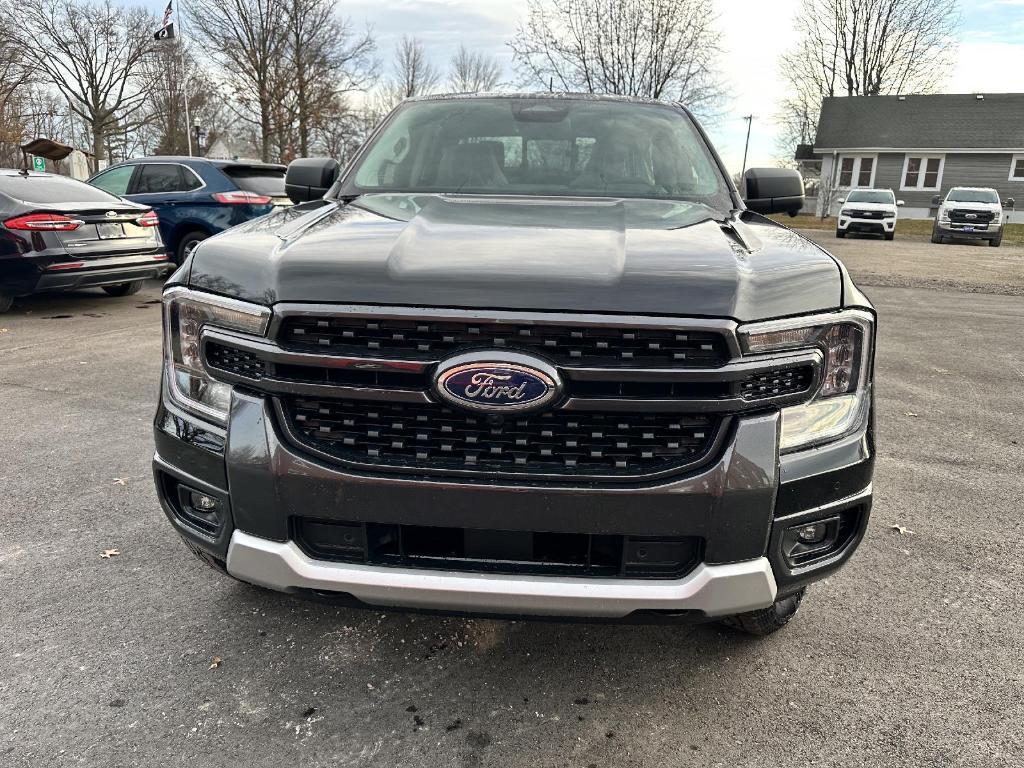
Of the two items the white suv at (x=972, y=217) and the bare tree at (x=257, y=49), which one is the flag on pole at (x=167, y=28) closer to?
the bare tree at (x=257, y=49)

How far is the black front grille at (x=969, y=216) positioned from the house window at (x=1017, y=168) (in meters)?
19.5

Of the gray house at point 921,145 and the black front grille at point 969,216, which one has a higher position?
the gray house at point 921,145

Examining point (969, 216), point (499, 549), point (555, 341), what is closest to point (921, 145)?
point (969, 216)

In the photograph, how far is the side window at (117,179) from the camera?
34.3 ft

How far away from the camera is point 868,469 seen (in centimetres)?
196

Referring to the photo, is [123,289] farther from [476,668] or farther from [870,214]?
[870,214]

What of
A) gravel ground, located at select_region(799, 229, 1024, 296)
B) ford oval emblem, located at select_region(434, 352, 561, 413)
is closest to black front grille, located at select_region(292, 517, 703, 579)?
ford oval emblem, located at select_region(434, 352, 561, 413)

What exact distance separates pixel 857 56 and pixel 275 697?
52.6 m

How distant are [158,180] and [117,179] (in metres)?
0.93

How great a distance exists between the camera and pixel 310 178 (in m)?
3.55

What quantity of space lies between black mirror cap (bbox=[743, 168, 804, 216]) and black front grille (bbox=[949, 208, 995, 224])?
74.7 feet

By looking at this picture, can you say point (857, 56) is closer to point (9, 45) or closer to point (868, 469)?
point (9, 45)

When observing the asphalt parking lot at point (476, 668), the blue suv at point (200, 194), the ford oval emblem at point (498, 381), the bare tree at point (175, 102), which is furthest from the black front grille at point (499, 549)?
the bare tree at point (175, 102)

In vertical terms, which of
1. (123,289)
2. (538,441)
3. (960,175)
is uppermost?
(960,175)
